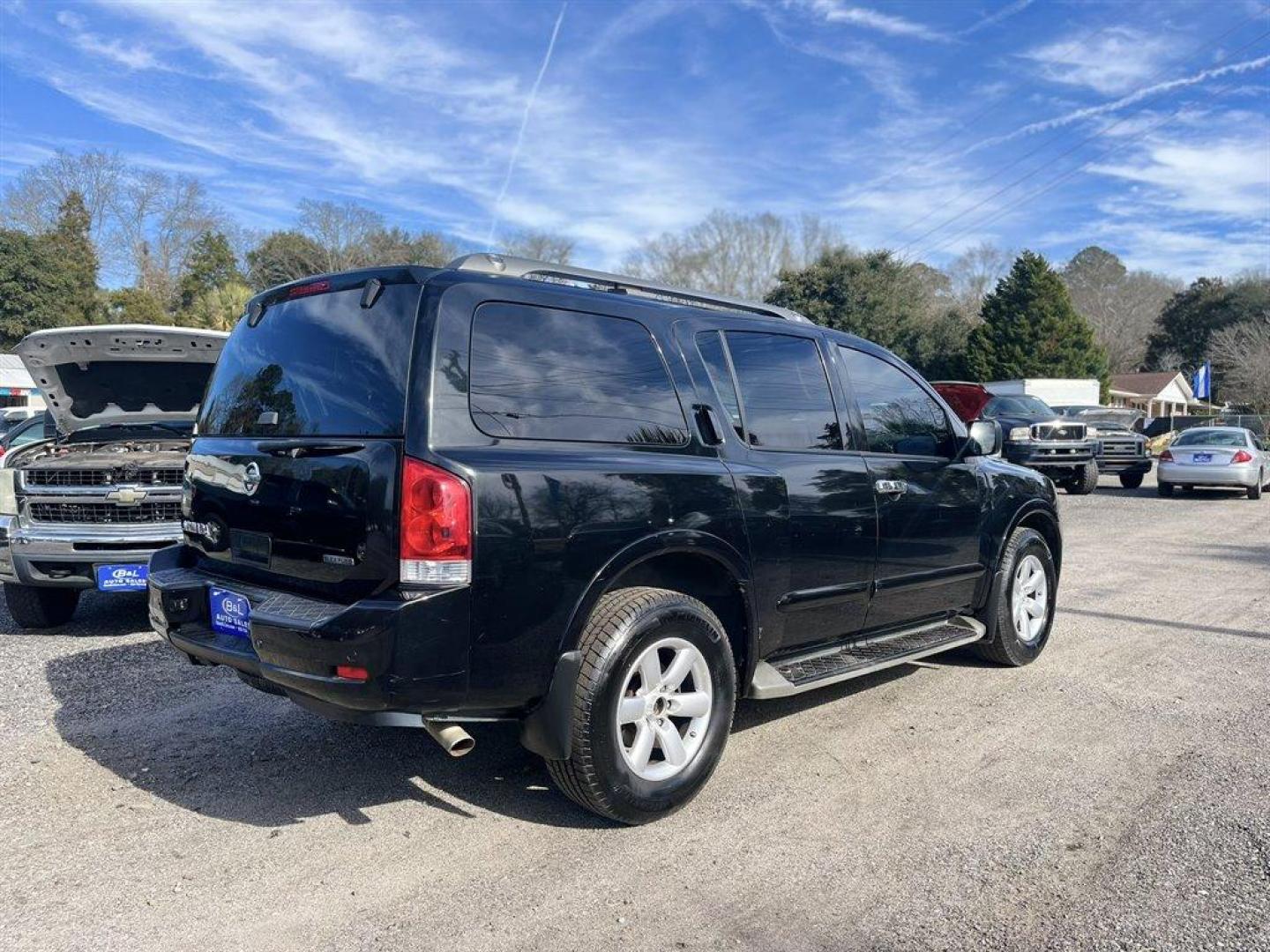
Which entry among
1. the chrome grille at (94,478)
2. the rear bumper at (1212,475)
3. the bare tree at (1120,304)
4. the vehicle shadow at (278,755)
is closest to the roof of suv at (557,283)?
the vehicle shadow at (278,755)

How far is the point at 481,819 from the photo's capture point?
141 inches

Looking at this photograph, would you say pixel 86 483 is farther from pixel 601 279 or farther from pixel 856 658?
pixel 856 658

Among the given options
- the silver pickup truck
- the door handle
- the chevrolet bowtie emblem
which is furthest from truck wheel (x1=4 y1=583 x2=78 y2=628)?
the door handle

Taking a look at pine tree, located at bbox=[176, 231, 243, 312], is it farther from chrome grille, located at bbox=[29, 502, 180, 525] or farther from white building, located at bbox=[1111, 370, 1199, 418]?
white building, located at bbox=[1111, 370, 1199, 418]

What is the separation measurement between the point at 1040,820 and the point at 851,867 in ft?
2.86

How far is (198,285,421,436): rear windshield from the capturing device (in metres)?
3.22

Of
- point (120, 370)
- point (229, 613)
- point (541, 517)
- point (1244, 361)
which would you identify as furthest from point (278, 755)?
point (1244, 361)

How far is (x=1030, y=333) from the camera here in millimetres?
46562

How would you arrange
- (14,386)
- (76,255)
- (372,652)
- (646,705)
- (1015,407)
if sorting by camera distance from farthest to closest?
(76,255) → (14,386) → (1015,407) → (646,705) → (372,652)

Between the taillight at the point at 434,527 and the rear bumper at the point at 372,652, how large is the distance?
0.07 meters

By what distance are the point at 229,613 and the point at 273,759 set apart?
0.97 meters

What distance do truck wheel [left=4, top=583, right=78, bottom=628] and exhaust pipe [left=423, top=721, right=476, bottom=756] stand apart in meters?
4.54

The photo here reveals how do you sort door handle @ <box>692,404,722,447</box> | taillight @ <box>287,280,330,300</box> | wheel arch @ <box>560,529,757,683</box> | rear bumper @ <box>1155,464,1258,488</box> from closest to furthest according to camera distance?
wheel arch @ <box>560,529,757,683</box>
taillight @ <box>287,280,330,300</box>
door handle @ <box>692,404,722,447</box>
rear bumper @ <box>1155,464,1258,488</box>

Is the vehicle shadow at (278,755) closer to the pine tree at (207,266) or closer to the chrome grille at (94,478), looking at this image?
the chrome grille at (94,478)
